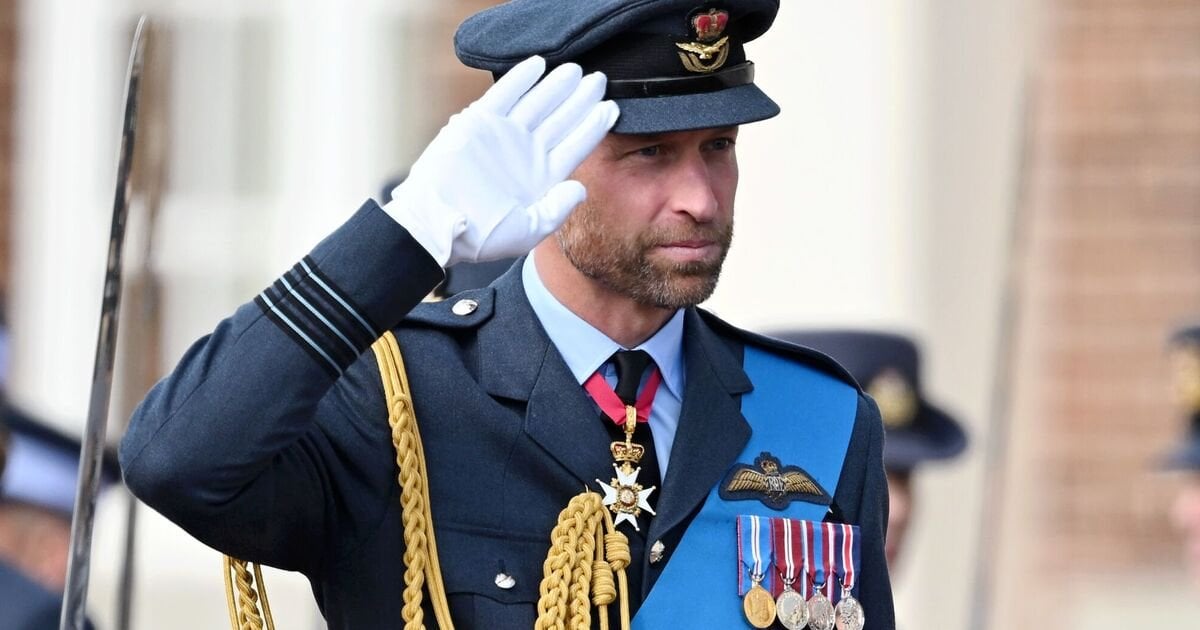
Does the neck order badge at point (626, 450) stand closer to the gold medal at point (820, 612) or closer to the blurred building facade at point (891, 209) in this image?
the gold medal at point (820, 612)


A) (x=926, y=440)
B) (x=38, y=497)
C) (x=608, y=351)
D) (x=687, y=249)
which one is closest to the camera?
(x=687, y=249)

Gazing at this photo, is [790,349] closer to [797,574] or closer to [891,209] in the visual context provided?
[797,574]

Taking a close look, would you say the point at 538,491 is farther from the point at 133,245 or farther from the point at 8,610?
the point at 133,245

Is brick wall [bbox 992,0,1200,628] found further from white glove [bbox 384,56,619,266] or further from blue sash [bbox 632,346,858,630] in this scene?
white glove [bbox 384,56,619,266]

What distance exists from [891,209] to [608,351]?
12.3ft

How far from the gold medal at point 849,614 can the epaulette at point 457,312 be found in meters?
0.53

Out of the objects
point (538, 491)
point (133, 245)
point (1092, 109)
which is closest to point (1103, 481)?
point (1092, 109)

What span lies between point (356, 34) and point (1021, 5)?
74.2 inches

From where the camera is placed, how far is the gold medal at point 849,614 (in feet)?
9.71

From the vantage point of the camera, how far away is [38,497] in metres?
4.81

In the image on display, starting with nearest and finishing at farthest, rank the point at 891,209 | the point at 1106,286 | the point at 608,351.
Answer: the point at 608,351
the point at 891,209
the point at 1106,286

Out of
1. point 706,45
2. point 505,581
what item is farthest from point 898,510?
point 505,581

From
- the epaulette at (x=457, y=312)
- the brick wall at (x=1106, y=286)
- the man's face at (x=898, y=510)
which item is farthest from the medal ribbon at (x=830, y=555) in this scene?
the brick wall at (x=1106, y=286)

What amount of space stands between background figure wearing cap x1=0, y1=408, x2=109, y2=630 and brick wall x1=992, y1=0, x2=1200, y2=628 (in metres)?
4.02
